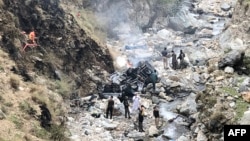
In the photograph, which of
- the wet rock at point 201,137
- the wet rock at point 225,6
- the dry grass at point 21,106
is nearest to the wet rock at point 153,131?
the wet rock at point 201,137

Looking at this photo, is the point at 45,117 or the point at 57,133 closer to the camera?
the point at 57,133

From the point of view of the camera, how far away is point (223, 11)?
3969 centimetres

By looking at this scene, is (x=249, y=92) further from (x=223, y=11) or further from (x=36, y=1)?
(x=223, y=11)

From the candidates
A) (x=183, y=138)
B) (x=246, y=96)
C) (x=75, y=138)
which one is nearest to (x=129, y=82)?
(x=75, y=138)

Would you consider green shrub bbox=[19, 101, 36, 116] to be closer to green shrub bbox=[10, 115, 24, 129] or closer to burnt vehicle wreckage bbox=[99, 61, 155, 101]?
green shrub bbox=[10, 115, 24, 129]

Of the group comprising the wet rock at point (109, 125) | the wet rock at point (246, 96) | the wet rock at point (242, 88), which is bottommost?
the wet rock at point (109, 125)

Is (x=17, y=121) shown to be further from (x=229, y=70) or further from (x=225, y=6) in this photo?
(x=225, y=6)

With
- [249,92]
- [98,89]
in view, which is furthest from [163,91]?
[249,92]

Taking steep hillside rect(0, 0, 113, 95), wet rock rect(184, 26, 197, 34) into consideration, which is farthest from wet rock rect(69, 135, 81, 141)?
wet rock rect(184, 26, 197, 34)

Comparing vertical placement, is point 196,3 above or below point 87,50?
above

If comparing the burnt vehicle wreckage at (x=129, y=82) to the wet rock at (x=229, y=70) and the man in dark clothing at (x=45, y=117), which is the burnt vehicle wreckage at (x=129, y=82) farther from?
the wet rock at (x=229, y=70)

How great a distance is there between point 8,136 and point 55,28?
33.0 ft

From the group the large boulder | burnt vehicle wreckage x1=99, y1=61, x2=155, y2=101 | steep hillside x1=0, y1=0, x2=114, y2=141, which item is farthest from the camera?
burnt vehicle wreckage x1=99, y1=61, x2=155, y2=101

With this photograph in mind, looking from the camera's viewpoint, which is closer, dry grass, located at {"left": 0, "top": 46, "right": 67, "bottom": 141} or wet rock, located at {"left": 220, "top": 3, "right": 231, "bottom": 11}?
dry grass, located at {"left": 0, "top": 46, "right": 67, "bottom": 141}
